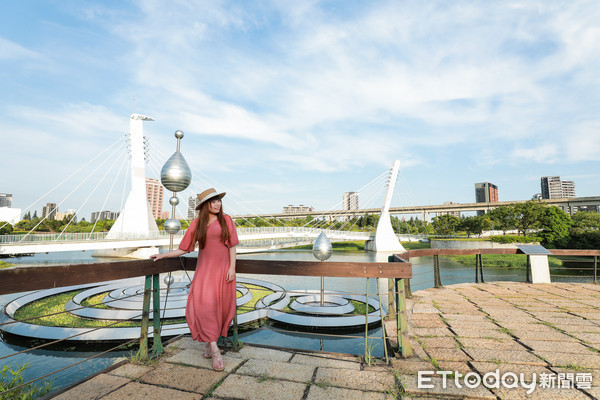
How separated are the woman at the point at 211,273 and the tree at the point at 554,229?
3473 centimetres

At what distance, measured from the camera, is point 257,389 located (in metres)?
1.75

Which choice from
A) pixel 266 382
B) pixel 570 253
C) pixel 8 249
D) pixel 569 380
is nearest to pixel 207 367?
pixel 266 382

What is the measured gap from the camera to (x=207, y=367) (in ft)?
6.79

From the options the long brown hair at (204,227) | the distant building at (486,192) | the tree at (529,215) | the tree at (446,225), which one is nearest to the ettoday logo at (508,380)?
the long brown hair at (204,227)

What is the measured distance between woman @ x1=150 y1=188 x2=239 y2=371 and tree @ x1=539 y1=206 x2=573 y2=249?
114 feet

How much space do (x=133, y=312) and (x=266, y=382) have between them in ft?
15.6

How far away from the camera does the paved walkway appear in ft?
5.65

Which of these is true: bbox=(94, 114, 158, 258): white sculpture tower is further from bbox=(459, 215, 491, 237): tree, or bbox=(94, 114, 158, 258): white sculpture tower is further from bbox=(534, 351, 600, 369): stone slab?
bbox=(459, 215, 491, 237): tree

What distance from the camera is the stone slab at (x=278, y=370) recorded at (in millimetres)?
1910

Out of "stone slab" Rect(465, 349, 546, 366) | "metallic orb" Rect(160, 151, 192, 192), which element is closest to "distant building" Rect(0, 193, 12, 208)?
"metallic orb" Rect(160, 151, 192, 192)

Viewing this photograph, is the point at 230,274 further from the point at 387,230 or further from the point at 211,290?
the point at 387,230

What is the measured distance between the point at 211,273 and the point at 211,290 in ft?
0.39

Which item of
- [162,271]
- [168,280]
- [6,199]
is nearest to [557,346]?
[162,271]

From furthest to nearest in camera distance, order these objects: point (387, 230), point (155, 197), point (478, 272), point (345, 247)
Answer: point (155, 197)
point (345, 247)
point (387, 230)
point (478, 272)
